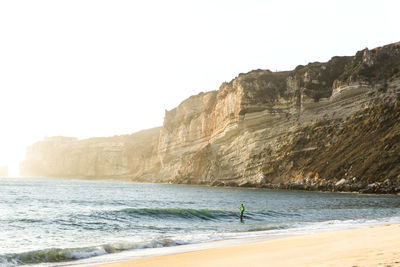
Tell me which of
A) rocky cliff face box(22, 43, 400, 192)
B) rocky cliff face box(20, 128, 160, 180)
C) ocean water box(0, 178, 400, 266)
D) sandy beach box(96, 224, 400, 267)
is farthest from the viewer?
rocky cliff face box(20, 128, 160, 180)

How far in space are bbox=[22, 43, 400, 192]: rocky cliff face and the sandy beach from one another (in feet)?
165

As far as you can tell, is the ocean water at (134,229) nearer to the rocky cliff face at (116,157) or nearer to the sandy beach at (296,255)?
the sandy beach at (296,255)

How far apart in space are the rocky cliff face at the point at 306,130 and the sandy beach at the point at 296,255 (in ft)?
165

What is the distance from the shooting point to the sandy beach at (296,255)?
34.8 feet

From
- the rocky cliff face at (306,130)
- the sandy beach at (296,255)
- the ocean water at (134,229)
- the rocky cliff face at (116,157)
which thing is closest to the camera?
the sandy beach at (296,255)

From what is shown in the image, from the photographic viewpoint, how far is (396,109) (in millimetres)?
70000

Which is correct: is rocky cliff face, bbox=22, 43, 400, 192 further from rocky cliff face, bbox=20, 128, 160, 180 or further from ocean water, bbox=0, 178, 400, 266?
rocky cliff face, bbox=20, 128, 160, 180

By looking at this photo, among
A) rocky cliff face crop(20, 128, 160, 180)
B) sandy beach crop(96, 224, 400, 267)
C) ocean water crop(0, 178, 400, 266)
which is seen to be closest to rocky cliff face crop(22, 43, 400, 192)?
ocean water crop(0, 178, 400, 266)

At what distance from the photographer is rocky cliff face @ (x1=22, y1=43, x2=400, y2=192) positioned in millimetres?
66938

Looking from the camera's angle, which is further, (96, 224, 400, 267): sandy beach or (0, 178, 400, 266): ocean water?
(0, 178, 400, 266): ocean water

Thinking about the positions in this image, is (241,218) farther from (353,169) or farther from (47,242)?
(353,169)

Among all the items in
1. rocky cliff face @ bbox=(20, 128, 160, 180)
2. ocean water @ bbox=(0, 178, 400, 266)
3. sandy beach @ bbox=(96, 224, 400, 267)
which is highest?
rocky cliff face @ bbox=(20, 128, 160, 180)

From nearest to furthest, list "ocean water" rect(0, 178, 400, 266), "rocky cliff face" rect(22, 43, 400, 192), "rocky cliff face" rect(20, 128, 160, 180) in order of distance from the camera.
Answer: "ocean water" rect(0, 178, 400, 266) → "rocky cliff face" rect(22, 43, 400, 192) → "rocky cliff face" rect(20, 128, 160, 180)

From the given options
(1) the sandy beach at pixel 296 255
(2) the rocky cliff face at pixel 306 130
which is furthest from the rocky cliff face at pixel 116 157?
(1) the sandy beach at pixel 296 255
